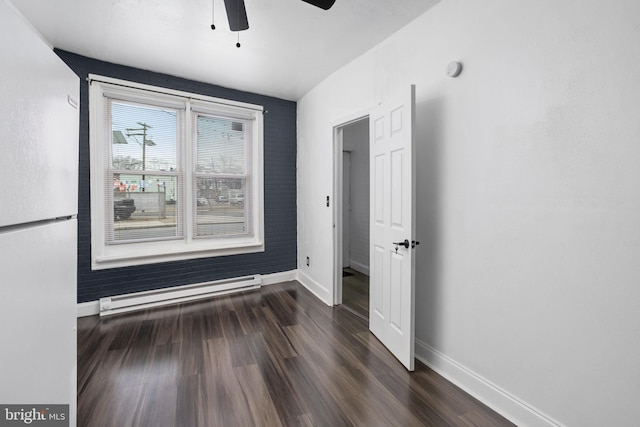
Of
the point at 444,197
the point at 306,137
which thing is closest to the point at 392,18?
the point at 444,197

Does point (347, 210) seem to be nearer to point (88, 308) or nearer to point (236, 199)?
point (236, 199)

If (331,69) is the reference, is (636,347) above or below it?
below

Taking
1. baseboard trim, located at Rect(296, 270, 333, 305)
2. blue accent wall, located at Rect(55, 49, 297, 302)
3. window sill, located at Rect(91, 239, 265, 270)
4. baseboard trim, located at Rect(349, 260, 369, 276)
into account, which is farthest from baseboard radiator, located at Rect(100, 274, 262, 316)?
baseboard trim, located at Rect(349, 260, 369, 276)

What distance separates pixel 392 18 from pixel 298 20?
0.77 metres

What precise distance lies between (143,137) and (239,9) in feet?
7.68

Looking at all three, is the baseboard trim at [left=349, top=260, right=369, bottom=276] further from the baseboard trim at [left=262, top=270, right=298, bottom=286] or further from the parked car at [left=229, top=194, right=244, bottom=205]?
the parked car at [left=229, top=194, right=244, bottom=205]

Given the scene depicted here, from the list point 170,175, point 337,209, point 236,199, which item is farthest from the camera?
point 236,199

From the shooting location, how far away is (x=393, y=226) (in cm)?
237

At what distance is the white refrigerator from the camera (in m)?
0.52

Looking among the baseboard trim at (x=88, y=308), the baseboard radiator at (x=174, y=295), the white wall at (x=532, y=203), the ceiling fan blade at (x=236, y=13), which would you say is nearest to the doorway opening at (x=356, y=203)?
the baseboard radiator at (x=174, y=295)

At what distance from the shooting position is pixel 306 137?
4.01 m

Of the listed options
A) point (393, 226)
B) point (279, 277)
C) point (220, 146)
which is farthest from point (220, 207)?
point (393, 226)

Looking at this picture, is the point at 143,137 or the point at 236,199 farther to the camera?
the point at 236,199

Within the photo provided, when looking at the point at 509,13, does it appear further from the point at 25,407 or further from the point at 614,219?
the point at 25,407
